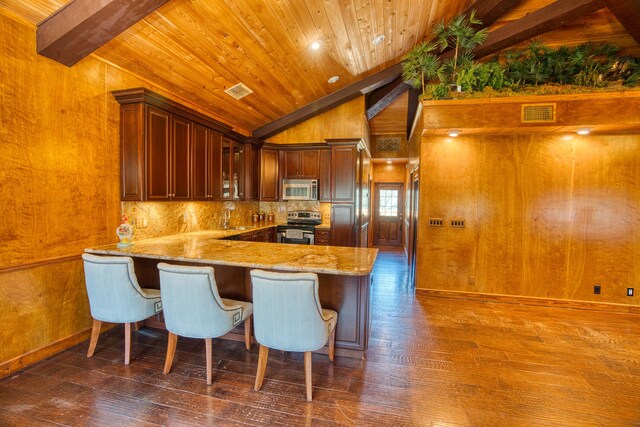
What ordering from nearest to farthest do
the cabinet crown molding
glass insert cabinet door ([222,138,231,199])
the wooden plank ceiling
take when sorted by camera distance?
the wooden plank ceiling
the cabinet crown molding
glass insert cabinet door ([222,138,231,199])

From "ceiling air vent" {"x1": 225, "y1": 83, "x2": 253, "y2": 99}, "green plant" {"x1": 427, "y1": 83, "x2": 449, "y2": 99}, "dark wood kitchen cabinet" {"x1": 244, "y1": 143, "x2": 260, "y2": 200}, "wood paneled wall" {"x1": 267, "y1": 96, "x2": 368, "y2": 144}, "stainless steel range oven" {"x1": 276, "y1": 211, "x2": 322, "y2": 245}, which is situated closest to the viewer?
"green plant" {"x1": 427, "y1": 83, "x2": 449, "y2": 99}

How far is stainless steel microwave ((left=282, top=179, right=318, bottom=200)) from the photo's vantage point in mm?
5742

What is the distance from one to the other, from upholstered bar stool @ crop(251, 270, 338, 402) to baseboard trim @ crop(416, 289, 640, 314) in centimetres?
294

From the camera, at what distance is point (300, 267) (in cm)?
227

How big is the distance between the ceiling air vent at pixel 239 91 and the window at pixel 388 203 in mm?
5758

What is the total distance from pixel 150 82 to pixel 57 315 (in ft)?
9.00

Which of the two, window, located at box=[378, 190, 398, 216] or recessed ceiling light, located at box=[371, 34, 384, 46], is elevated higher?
recessed ceiling light, located at box=[371, 34, 384, 46]

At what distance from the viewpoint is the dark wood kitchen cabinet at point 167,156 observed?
3186 millimetres

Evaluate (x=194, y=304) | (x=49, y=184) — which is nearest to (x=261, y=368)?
(x=194, y=304)

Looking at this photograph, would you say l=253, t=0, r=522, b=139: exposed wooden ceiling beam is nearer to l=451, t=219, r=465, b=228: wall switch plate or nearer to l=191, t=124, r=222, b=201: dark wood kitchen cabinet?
l=191, t=124, r=222, b=201: dark wood kitchen cabinet

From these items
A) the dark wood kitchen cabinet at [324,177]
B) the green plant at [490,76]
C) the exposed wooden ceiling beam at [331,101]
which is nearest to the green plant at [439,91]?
the green plant at [490,76]

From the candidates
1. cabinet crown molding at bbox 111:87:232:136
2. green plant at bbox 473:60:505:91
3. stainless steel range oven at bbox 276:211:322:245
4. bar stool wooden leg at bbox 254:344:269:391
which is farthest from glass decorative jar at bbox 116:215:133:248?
green plant at bbox 473:60:505:91

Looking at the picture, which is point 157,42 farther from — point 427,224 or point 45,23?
point 427,224

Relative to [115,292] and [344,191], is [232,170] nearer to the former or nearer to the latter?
[344,191]
